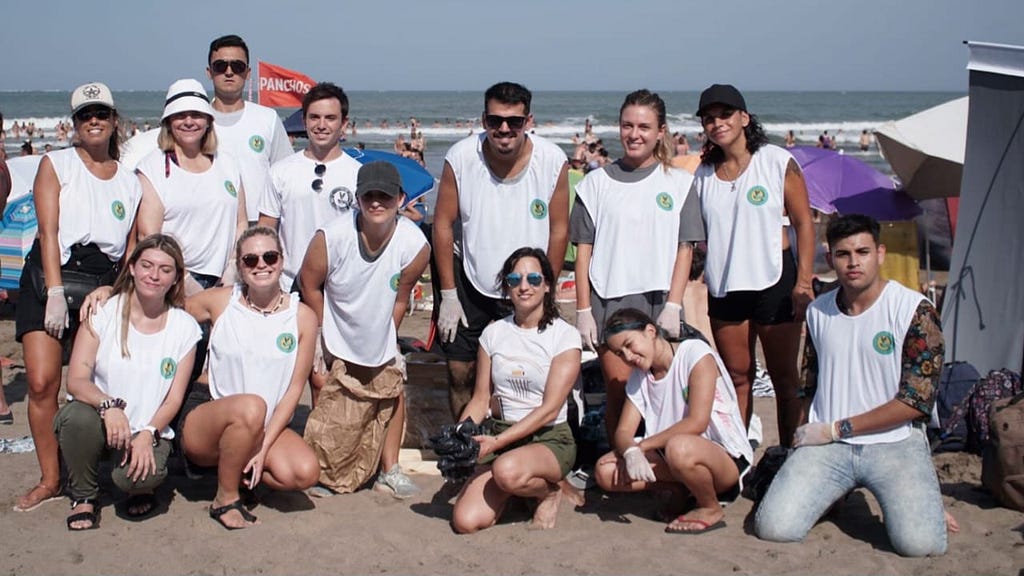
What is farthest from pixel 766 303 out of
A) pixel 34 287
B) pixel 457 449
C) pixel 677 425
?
pixel 34 287

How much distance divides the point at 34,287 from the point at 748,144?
3.19 meters

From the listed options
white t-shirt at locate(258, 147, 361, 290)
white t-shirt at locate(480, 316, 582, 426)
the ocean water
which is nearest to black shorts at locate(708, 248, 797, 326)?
white t-shirt at locate(480, 316, 582, 426)

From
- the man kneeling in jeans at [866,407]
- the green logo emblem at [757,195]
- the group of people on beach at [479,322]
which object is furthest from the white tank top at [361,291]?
the man kneeling in jeans at [866,407]

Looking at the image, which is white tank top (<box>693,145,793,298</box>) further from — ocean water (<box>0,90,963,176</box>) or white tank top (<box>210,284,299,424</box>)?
ocean water (<box>0,90,963,176</box>)

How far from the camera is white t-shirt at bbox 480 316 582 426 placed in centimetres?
422

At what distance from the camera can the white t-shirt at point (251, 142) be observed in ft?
16.2

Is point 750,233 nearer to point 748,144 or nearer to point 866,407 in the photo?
point 748,144

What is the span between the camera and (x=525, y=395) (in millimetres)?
4262

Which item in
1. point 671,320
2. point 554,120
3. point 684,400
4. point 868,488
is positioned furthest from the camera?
point 554,120

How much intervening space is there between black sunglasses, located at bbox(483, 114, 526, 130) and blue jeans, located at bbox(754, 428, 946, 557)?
186 cm

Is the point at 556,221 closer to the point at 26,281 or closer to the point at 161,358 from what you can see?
the point at 161,358

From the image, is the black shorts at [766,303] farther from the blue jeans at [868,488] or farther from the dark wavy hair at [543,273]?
the dark wavy hair at [543,273]

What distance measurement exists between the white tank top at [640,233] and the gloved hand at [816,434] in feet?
2.79

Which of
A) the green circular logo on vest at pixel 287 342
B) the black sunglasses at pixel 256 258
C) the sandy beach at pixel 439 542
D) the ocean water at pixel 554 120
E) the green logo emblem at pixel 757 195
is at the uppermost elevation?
the ocean water at pixel 554 120
